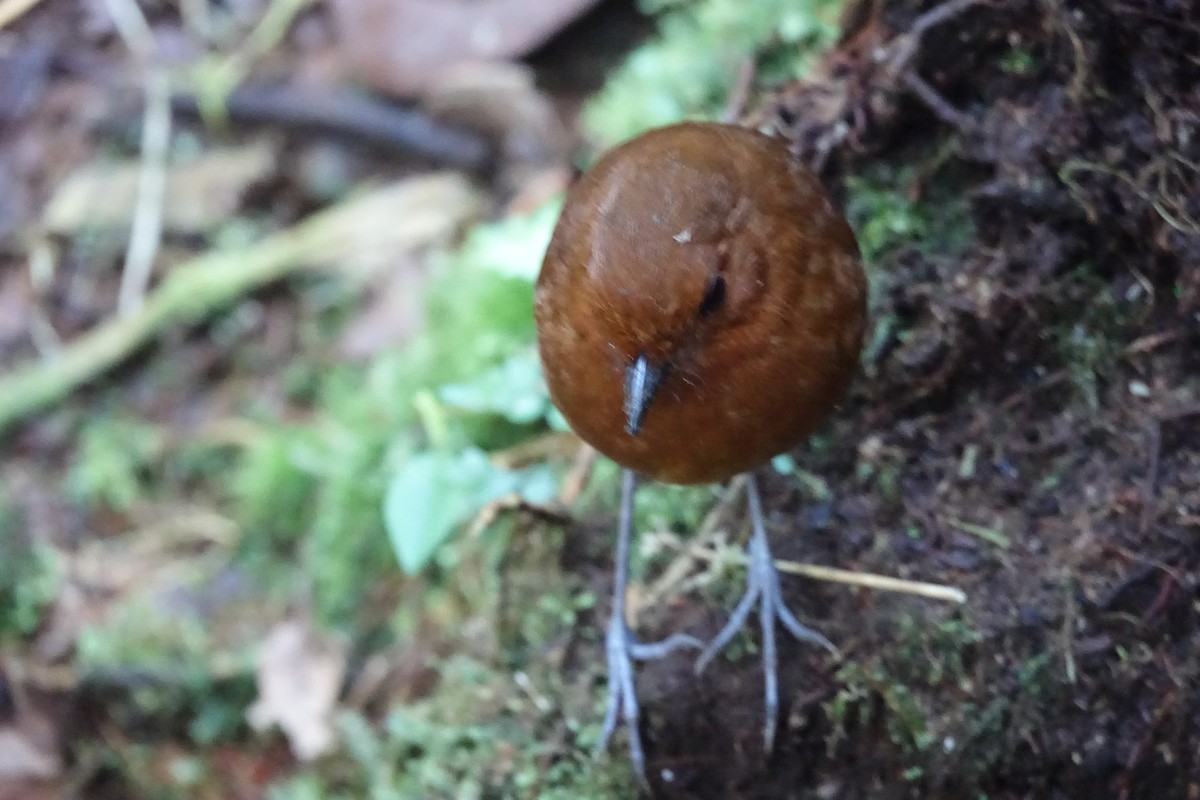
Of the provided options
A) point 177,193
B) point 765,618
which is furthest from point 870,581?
point 177,193

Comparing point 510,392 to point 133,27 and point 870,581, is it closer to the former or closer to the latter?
point 870,581

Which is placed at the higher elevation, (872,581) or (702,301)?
(702,301)

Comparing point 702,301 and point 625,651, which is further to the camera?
point 625,651

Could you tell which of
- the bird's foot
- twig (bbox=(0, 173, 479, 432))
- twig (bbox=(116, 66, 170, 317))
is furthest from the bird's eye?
twig (bbox=(116, 66, 170, 317))

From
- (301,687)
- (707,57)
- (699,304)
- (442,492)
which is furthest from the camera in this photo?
(707,57)

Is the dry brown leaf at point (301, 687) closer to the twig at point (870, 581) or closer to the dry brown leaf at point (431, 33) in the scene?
the twig at point (870, 581)

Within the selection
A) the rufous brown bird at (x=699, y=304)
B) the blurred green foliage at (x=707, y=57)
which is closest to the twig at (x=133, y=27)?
the blurred green foliage at (x=707, y=57)

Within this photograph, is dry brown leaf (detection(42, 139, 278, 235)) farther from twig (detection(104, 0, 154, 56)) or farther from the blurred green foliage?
the blurred green foliage
